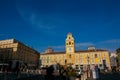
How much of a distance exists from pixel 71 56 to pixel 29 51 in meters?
27.2

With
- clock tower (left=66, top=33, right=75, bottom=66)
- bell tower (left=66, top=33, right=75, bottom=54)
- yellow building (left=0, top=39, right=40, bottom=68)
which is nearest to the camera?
yellow building (left=0, top=39, right=40, bottom=68)

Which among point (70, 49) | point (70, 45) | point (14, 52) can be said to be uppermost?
point (70, 45)

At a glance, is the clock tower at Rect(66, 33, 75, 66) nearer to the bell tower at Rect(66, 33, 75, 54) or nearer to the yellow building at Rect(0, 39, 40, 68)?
the bell tower at Rect(66, 33, 75, 54)

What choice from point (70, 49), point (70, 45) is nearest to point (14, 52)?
point (70, 45)

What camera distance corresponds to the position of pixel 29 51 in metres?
84.1

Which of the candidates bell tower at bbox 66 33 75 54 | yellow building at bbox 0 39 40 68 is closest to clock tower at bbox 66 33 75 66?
bell tower at bbox 66 33 75 54

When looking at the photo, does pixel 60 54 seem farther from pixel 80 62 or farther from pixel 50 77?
pixel 50 77

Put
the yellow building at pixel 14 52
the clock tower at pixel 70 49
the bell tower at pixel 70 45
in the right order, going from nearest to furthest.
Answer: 1. the yellow building at pixel 14 52
2. the bell tower at pixel 70 45
3. the clock tower at pixel 70 49

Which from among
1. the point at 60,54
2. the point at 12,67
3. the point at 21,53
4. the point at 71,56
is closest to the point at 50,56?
the point at 60,54

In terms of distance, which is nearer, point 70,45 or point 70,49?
point 70,45

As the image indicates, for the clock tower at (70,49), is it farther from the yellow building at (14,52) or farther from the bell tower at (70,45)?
the yellow building at (14,52)

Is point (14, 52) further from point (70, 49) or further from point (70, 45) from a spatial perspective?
point (70, 49)

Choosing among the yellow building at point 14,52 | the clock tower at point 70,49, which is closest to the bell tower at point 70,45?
the clock tower at point 70,49

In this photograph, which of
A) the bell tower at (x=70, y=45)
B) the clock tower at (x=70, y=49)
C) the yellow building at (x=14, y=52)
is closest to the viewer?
the yellow building at (x=14, y=52)
